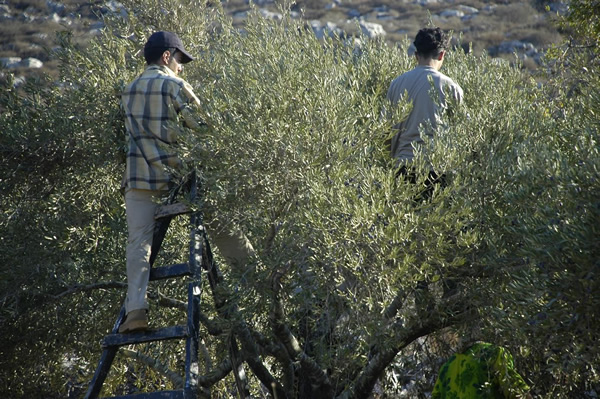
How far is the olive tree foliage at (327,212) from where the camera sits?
4.36m

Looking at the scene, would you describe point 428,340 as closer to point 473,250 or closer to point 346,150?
point 473,250

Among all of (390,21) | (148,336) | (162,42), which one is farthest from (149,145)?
(390,21)

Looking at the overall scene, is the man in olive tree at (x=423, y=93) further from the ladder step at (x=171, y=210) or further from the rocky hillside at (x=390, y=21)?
the rocky hillside at (x=390, y=21)

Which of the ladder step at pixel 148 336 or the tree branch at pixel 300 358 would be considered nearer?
the ladder step at pixel 148 336

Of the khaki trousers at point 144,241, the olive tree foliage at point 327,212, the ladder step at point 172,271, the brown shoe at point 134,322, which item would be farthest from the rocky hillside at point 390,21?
the brown shoe at point 134,322

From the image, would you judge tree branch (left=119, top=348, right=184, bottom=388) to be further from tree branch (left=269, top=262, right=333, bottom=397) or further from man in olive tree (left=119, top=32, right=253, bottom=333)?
man in olive tree (left=119, top=32, right=253, bottom=333)

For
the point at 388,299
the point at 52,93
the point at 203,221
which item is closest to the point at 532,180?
the point at 388,299

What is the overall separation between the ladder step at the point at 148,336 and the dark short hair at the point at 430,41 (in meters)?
2.99

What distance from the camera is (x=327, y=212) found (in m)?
4.78

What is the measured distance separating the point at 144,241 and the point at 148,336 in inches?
29.6

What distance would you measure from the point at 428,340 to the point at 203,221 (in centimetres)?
261

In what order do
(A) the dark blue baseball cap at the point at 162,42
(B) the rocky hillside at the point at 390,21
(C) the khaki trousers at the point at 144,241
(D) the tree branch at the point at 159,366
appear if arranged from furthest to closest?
(B) the rocky hillside at the point at 390,21 → (D) the tree branch at the point at 159,366 → (A) the dark blue baseball cap at the point at 162,42 → (C) the khaki trousers at the point at 144,241

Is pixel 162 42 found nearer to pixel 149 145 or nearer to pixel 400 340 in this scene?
pixel 149 145

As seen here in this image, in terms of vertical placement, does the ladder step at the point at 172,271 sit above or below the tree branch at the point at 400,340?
above
